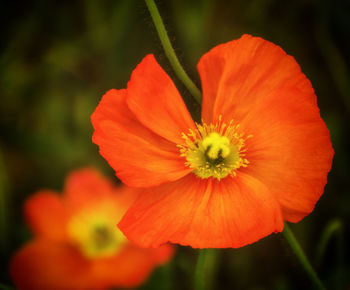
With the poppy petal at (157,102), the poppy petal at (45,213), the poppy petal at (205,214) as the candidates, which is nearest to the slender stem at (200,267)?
the poppy petal at (205,214)

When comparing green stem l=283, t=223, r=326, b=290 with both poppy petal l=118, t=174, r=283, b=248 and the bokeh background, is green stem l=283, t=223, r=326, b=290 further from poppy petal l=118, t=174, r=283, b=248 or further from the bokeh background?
the bokeh background

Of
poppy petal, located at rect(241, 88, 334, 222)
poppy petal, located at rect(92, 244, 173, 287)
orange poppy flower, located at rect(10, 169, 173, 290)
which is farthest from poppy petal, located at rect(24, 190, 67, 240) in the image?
poppy petal, located at rect(241, 88, 334, 222)

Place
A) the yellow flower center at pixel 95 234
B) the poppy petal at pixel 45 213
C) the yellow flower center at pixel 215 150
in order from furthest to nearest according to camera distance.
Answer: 1. the yellow flower center at pixel 95 234
2. the poppy petal at pixel 45 213
3. the yellow flower center at pixel 215 150

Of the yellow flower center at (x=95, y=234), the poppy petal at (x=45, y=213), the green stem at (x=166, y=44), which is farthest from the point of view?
the yellow flower center at (x=95, y=234)

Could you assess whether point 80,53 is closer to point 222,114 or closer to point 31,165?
point 31,165

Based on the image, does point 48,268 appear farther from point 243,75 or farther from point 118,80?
point 243,75

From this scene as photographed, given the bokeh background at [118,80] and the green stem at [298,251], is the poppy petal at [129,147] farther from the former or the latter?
the bokeh background at [118,80]
